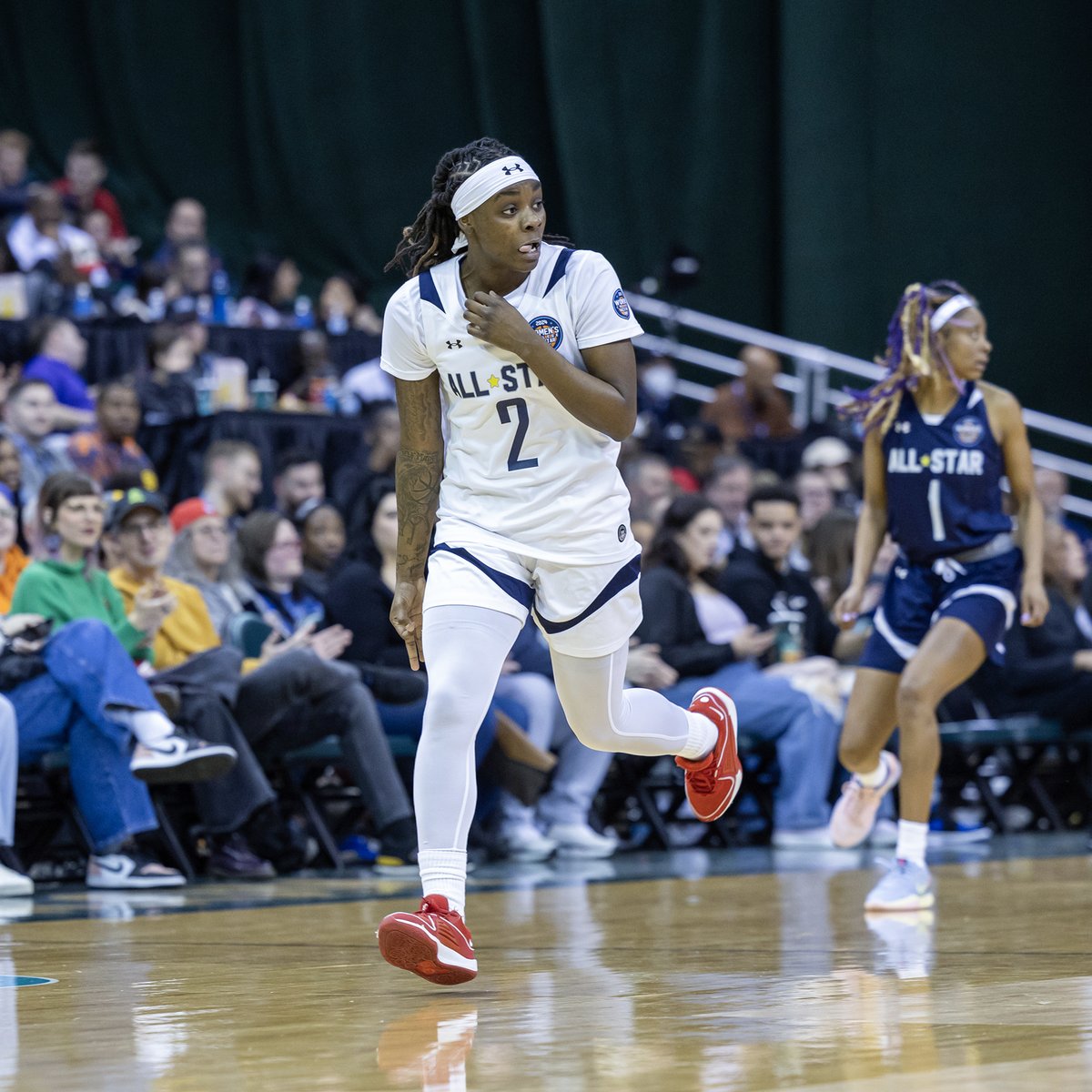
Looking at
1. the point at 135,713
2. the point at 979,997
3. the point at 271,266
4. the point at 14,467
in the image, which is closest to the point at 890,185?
the point at 271,266

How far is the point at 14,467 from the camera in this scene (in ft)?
24.7

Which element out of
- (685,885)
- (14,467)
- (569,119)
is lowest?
(685,885)

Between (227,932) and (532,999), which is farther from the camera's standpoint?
(227,932)

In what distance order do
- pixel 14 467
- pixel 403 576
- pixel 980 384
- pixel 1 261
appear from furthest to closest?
pixel 1 261 < pixel 14 467 < pixel 980 384 < pixel 403 576

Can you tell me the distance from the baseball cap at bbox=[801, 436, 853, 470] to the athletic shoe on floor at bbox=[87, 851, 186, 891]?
5284 mm

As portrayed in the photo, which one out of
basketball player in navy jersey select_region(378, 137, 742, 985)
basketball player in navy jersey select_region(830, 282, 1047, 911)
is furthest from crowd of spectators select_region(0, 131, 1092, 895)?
basketball player in navy jersey select_region(378, 137, 742, 985)

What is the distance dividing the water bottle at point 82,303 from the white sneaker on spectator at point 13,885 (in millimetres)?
5972

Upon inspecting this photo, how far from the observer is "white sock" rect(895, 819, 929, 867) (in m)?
5.22

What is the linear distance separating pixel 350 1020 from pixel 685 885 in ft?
9.92

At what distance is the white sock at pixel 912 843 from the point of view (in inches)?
206

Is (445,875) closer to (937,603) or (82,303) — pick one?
(937,603)

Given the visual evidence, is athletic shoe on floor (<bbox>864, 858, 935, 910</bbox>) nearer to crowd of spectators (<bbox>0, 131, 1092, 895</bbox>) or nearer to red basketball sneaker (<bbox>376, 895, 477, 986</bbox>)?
red basketball sneaker (<bbox>376, 895, 477, 986</bbox>)

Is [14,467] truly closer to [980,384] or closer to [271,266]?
[980,384]

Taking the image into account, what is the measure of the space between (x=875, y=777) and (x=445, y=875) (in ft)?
7.94
